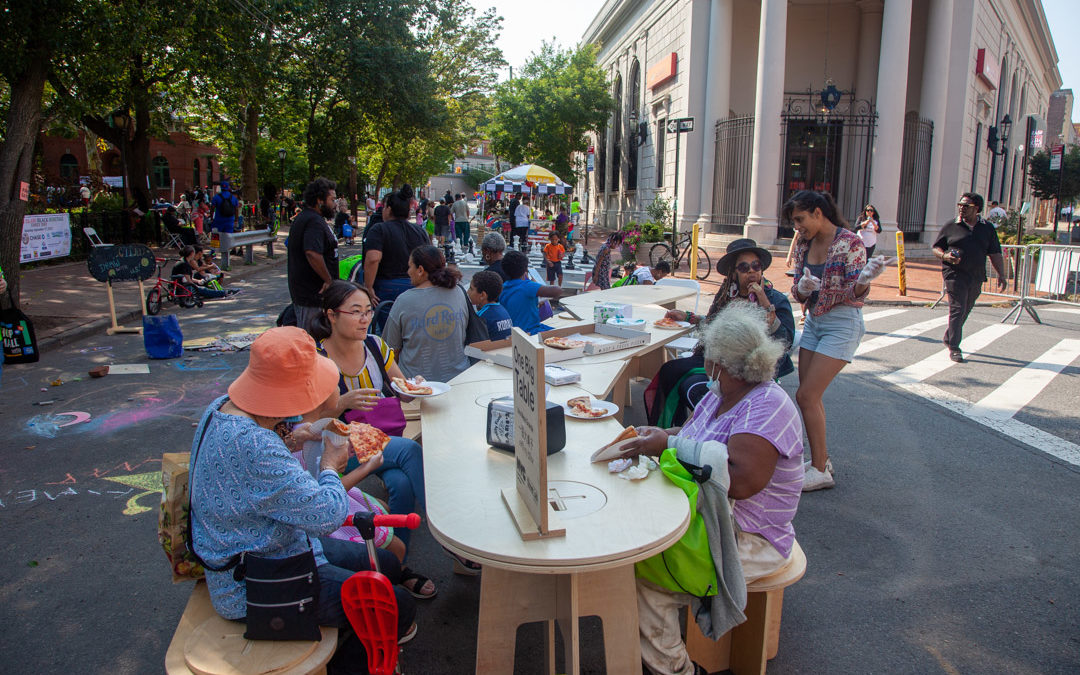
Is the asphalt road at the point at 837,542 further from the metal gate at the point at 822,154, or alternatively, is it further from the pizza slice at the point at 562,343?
the metal gate at the point at 822,154

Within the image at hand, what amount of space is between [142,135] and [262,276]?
931 centimetres

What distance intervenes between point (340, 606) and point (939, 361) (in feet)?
28.5

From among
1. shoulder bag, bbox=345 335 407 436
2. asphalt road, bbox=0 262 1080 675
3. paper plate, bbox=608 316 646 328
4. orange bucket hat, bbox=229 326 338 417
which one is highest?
orange bucket hat, bbox=229 326 338 417

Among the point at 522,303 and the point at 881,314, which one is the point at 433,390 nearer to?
the point at 522,303

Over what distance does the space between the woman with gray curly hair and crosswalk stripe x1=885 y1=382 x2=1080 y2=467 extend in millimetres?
4117

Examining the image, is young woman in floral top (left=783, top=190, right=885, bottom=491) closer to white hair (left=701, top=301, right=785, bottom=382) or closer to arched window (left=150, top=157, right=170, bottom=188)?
white hair (left=701, top=301, right=785, bottom=382)

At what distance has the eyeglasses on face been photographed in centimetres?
495

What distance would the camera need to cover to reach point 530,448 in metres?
2.37

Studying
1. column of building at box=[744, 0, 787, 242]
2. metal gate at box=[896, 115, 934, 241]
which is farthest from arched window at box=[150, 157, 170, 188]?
metal gate at box=[896, 115, 934, 241]

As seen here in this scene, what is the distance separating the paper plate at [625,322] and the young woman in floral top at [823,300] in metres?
1.29

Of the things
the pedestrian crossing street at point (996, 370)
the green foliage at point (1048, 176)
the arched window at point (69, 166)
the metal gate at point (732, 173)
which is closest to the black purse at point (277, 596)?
the pedestrian crossing street at point (996, 370)

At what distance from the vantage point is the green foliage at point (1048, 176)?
40.4 meters

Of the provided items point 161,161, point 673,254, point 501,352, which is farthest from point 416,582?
point 161,161

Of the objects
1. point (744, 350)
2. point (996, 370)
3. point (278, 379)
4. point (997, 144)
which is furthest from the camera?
point (997, 144)
